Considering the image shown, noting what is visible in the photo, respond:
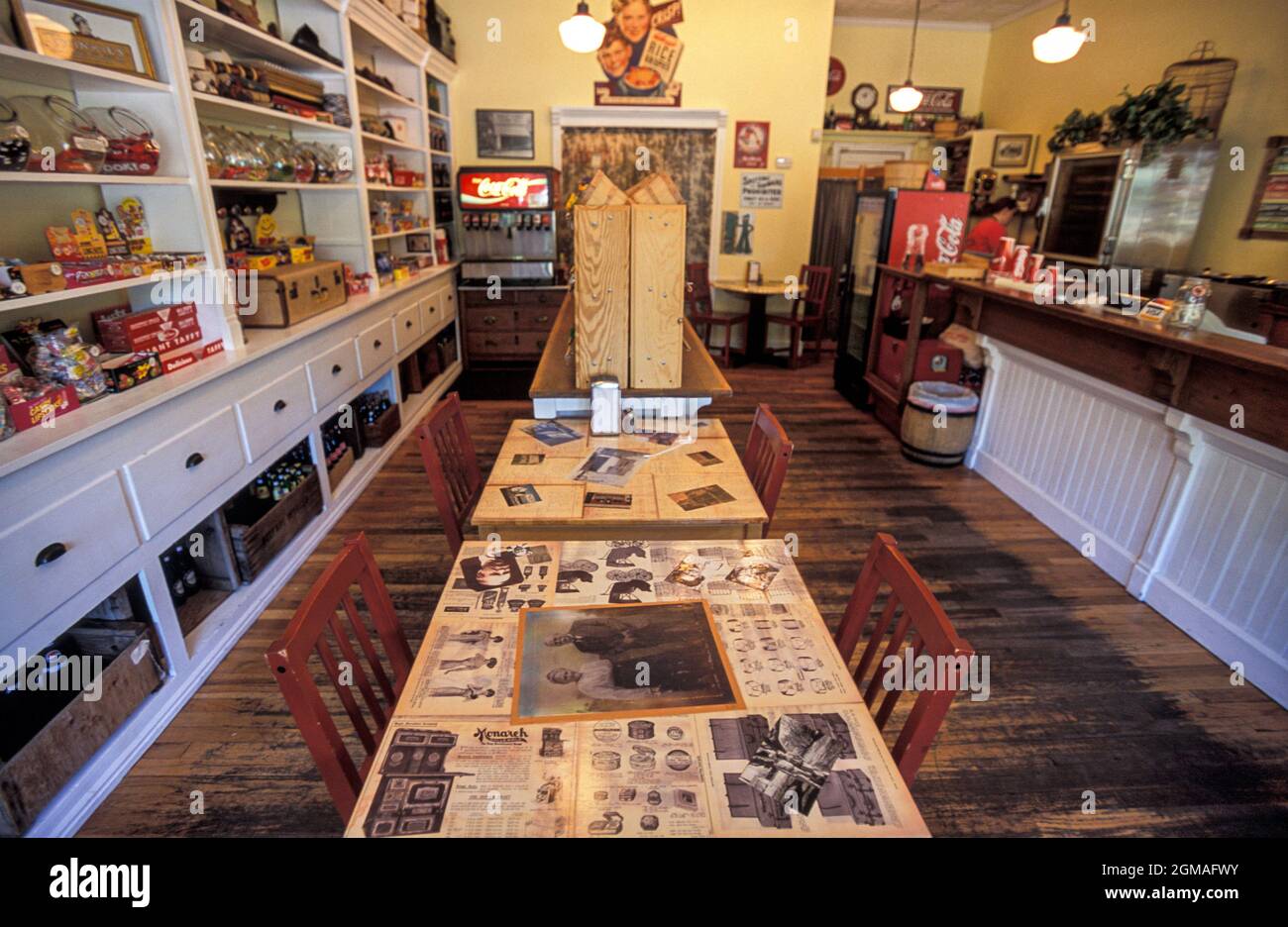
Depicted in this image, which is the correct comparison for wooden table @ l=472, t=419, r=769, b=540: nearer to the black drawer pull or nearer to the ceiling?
the black drawer pull

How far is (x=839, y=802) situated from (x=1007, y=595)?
2.31 m

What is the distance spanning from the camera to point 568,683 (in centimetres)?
122

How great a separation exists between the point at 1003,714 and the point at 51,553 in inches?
112

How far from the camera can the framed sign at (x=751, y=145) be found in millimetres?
6270

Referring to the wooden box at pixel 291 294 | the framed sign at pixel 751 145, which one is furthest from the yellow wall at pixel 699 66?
the wooden box at pixel 291 294

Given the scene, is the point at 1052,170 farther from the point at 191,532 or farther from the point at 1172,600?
the point at 191,532

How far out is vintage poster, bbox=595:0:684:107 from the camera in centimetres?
589

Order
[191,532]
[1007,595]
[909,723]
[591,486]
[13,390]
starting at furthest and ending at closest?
[1007,595] → [191,532] → [591,486] → [13,390] → [909,723]

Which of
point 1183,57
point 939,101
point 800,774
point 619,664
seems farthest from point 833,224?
point 800,774

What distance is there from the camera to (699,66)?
19.9 feet

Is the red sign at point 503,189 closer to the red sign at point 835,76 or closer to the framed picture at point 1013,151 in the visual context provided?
the red sign at point 835,76

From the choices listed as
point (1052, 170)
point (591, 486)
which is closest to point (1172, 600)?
point (591, 486)

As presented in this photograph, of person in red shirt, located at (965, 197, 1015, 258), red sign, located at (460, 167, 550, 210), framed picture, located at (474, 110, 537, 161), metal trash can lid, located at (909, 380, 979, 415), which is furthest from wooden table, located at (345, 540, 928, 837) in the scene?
framed picture, located at (474, 110, 537, 161)

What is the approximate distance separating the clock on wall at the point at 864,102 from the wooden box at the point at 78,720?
8221 mm
